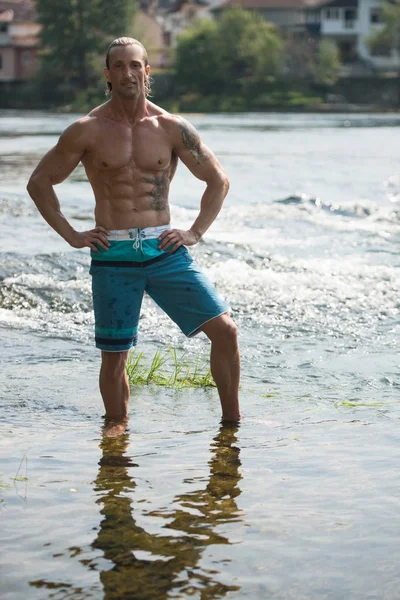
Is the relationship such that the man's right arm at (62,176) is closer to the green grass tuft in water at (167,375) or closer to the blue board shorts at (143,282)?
the blue board shorts at (143,282)

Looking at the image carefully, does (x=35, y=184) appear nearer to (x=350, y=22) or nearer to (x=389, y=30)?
(x=389, y=30)

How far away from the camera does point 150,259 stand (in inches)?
229

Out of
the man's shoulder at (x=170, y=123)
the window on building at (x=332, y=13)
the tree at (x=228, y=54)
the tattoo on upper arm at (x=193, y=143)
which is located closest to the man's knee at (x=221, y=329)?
the tattoo on upper arm at (x=193, y=143)

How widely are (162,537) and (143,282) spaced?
5.88ft

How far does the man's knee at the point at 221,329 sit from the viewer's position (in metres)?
5.91

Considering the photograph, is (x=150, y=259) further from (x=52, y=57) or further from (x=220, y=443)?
(x=52, y=57)

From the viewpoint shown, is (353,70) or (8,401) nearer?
(8,401)

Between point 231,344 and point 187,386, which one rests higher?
point 231,344

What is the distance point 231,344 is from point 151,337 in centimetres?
326

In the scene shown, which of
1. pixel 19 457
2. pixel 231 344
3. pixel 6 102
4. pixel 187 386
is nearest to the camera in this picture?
pixel 19 457

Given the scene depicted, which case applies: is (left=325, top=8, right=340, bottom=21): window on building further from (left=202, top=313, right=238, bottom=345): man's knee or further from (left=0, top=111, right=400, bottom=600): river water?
(left=202, top=313, right=238, bottom=345): man's knee

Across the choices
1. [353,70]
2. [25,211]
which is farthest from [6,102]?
[25,211]

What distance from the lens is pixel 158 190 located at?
233 inches

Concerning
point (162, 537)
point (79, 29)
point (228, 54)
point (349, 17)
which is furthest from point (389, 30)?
point (162, 537)
